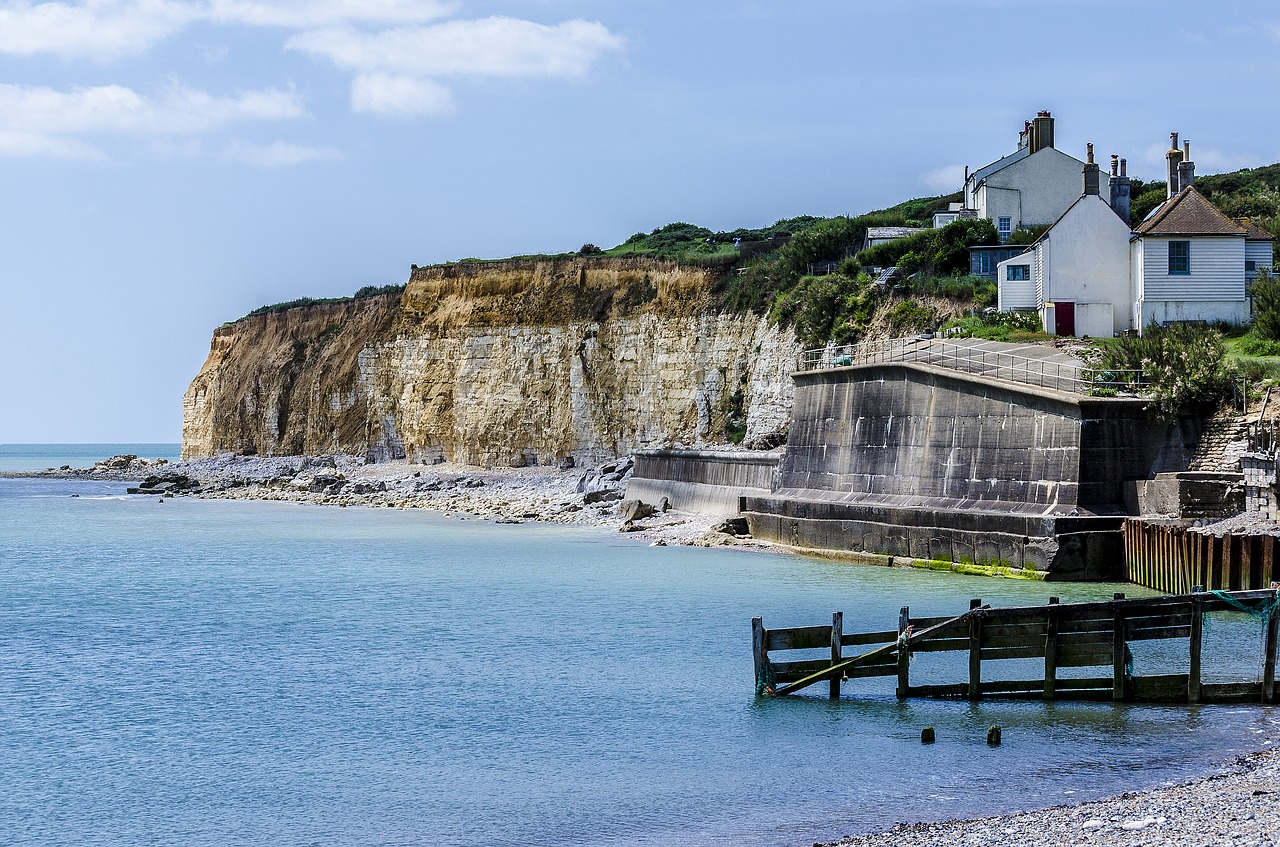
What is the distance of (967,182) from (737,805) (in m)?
43.1

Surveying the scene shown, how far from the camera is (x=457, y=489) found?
59.4m

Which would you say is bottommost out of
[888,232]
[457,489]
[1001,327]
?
[457,489]

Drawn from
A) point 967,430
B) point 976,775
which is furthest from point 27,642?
point 967,430

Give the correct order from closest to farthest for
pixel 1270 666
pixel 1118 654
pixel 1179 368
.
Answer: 1. pixel 1270 666
2. pixel 1118 654
3. pixel 1179 368

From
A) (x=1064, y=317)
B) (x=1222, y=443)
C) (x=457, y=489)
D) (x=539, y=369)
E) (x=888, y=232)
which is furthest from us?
(x=539, y=369)

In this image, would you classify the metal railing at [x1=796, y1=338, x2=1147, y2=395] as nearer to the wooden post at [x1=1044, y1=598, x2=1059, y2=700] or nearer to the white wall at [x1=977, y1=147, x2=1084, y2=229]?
the white wall at [x1=977, y1=147, x2=1084, y2=229]

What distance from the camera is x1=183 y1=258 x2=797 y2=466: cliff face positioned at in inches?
2174

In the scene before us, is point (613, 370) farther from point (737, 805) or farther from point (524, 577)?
point (737, 805)

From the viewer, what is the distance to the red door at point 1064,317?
114 feet

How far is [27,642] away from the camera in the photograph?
872 inches

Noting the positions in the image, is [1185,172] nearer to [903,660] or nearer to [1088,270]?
[1088,270]

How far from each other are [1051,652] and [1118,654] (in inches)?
30.7

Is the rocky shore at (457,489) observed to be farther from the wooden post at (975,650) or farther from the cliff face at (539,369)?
the wooden post at (975,650)

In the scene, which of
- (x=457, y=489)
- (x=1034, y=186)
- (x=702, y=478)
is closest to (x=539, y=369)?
(x=457, y=489)
